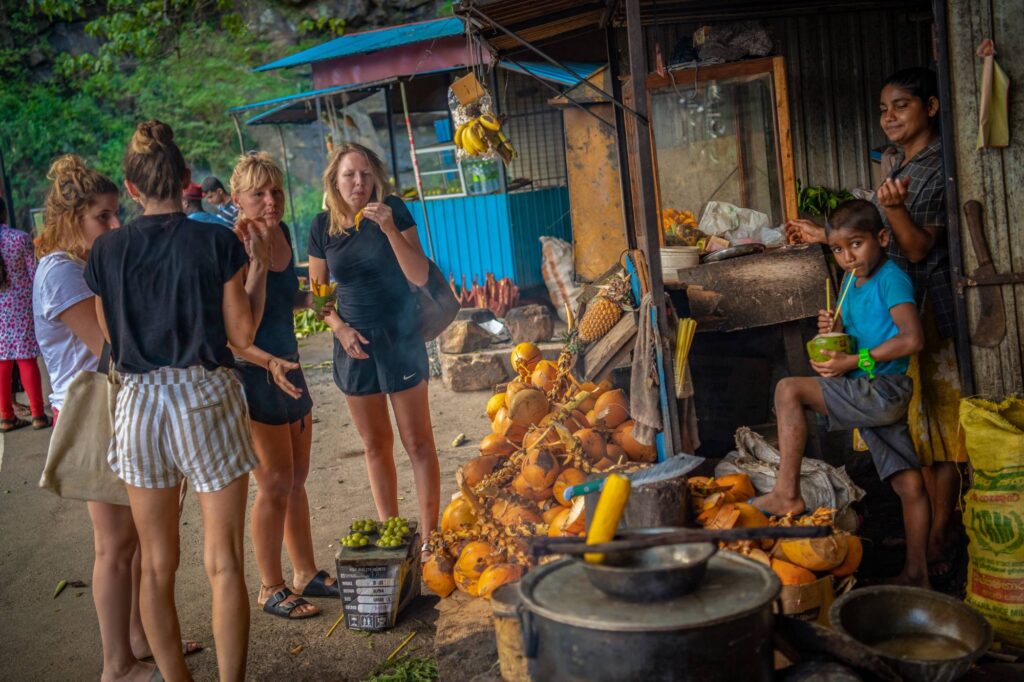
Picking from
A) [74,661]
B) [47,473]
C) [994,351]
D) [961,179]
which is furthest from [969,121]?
[74,661]

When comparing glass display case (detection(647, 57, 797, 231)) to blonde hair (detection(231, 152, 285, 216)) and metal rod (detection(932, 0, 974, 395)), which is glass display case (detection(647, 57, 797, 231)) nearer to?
metal rod (detection(932, 0, 974, 395))

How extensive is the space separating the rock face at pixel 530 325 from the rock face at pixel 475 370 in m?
0.64

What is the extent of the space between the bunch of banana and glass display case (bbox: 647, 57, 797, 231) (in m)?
1.66

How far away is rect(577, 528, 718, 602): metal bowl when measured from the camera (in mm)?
2352

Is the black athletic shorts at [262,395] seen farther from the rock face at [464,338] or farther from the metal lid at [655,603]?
the rock face at [464,338]

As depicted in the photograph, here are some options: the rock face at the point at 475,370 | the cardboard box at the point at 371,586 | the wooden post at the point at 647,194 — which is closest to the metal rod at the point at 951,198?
the wooden post at the point at 647,194

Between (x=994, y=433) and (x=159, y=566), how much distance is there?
353 centimetres

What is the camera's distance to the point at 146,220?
3.45m

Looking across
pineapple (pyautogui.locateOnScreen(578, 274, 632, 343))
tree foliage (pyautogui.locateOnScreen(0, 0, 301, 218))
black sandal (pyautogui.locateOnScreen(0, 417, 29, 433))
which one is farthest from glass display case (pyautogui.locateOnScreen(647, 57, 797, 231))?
tree foliage (pyautogui.locateOnScreen(0, 0, 301, 218))

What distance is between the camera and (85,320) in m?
3.84

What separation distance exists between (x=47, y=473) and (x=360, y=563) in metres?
1.49

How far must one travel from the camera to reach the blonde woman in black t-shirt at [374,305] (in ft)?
15.8

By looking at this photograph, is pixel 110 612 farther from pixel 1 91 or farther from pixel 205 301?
pixel 1 91

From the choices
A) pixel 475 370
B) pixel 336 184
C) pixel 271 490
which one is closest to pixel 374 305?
pixel 336 184
